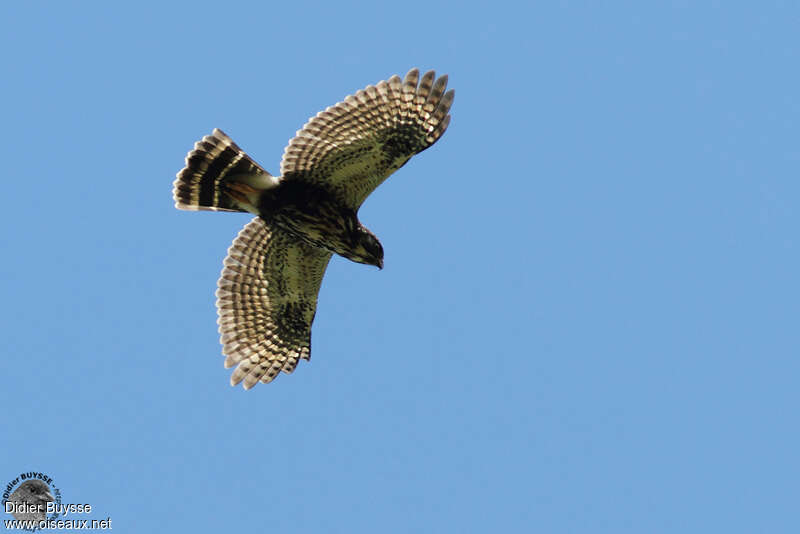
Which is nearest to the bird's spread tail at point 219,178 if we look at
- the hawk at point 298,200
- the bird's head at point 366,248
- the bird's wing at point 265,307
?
the hawk at point 298,200

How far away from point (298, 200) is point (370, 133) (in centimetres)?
126

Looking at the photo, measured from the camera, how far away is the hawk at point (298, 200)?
1141cm

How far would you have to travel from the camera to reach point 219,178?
12180 millimetres

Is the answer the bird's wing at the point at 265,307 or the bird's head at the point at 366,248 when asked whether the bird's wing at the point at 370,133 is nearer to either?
the bird's head at the point at 366,248

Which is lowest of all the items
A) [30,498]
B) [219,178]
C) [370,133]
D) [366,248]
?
[30,498]

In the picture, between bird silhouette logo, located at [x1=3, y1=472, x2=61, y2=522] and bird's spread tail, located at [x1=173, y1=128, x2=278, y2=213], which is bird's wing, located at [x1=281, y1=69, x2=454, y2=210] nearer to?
bird's spread tail, located at [x1=173, y1=128, x2=278, y2=213]

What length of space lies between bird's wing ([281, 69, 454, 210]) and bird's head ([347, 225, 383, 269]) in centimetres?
51

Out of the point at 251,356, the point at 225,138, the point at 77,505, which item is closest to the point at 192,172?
the point at 225,138

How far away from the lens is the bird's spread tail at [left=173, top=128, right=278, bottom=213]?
12.0 metres

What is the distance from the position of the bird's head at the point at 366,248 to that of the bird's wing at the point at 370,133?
0.51 m

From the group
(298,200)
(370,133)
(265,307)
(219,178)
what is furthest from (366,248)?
(265,307)

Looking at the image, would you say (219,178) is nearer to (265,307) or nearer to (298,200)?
(298,200)

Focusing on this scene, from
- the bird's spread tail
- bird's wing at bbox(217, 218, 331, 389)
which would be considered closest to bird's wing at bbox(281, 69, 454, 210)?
the bird's spread tail

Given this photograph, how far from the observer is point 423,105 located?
11.4 meters
